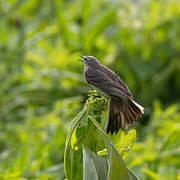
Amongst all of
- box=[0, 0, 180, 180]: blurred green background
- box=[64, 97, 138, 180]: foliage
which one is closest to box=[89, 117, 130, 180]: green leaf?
box=[64, 97, 138, 180]: foliage

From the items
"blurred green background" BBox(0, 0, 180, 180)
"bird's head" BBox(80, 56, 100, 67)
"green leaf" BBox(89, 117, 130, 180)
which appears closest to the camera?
"green leaf" BBox(89, 117, 130, 180)

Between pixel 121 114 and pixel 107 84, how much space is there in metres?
0.07

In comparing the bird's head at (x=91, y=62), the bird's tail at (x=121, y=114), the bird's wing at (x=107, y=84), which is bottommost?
the bird's tail at (x=121, y=114)

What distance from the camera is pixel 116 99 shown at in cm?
90

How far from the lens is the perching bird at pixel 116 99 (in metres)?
0.89

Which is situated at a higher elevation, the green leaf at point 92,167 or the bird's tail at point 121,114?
the bird's tail at point 121,114

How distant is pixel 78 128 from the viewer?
2.98 feet

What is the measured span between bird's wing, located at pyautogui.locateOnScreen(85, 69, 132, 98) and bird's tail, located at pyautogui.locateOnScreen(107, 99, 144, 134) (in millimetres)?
20

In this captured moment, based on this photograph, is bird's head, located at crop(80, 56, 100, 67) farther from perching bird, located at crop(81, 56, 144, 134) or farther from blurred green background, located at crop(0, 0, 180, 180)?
blurred green background, located at crop(0, 0, 180, 180)

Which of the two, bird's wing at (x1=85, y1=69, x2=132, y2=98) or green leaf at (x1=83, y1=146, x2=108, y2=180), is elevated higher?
bird's wing at (x1=85, y1=69, x2=132, y2=98)

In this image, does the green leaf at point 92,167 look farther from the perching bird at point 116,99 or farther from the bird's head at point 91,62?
the bird's head at point 91,62

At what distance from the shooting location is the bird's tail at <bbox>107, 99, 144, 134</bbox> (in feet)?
2.93

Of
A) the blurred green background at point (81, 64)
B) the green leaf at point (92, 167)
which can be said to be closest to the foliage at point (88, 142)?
the green leaf at point (92, 167)

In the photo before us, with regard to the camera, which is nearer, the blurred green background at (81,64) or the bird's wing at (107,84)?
the bird's wing at (107,84)
